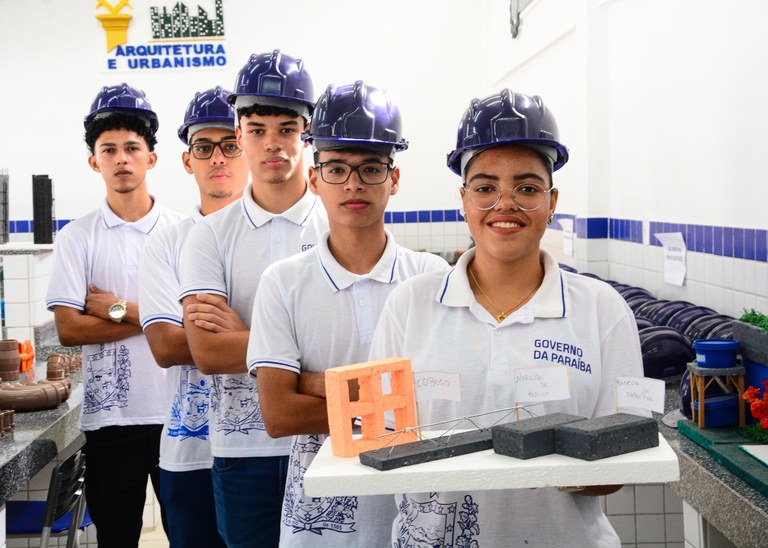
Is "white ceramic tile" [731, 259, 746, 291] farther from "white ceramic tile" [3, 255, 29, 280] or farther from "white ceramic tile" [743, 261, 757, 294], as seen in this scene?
"white ceramic tile" [3, 255, 29, 280]

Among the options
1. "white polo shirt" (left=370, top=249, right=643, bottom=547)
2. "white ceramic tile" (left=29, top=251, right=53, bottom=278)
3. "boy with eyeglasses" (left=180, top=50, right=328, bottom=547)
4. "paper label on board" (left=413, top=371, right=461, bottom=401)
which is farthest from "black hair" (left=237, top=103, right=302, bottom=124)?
"white ceramic tile" (left=29, top=251, right=53, bottom=278)

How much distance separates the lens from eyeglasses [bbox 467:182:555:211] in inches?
72.5

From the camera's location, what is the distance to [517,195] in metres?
1.84

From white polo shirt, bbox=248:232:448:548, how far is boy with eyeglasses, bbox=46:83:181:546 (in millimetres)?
1342

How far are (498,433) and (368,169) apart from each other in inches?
33.3

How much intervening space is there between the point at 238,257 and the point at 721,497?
1.43m

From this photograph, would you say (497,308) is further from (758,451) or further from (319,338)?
(758,451)

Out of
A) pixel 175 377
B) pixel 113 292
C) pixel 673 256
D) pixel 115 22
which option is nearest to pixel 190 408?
pixel 175 377

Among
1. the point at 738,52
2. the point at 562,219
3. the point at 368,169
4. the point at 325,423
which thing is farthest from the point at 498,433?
the point at 562,219

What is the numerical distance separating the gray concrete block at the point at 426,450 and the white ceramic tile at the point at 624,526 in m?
1.95

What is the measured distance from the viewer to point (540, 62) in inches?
301

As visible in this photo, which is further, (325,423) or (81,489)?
(81,489)

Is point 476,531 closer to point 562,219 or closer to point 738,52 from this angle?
point 738,52

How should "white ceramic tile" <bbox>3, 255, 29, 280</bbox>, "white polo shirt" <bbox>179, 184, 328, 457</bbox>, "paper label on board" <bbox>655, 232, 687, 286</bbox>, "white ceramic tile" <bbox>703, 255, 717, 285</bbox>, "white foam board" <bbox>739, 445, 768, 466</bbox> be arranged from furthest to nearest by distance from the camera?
"white ceramic tile" <bbox>3, 255, 29, 280</bbox> < "paper label on board" <bbox>655, 232, 687, 286</bbox> < "white ceramic tile" <bbox>703, 255, 717, 285</bbox> < "white polo shirt" <bbox>179, 184, 328, 457</bbox> < "white foam board" <bbox>739, 445, 768, 466</bbox>
